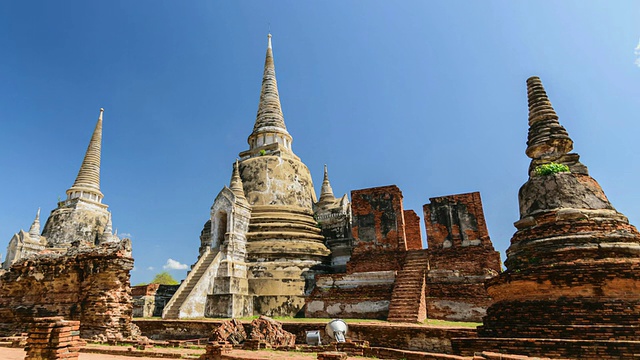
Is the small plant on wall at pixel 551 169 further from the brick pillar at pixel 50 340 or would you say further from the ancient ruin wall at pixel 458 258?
the brick pillar at pixel 50 340

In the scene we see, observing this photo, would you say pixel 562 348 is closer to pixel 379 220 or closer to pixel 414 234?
pixel 379 220

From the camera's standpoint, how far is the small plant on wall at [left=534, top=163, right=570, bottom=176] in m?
9.74

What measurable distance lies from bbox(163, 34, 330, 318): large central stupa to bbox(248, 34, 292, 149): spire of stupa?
90 mm

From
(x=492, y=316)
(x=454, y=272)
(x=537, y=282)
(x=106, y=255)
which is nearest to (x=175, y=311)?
(x=106, y=255)

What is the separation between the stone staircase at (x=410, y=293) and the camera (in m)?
12.6

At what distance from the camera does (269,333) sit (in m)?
10.8

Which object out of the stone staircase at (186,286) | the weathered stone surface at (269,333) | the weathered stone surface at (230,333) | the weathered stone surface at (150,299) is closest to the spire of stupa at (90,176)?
the weathered stone surface at (150,299)

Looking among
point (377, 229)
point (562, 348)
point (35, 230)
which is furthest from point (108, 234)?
point (562, 348)

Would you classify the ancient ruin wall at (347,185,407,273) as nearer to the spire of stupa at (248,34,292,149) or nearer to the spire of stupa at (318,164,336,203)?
the spire of stupa at (318,164,336,203)

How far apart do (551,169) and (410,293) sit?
606cm

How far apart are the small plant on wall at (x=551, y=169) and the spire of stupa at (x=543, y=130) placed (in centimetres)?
65

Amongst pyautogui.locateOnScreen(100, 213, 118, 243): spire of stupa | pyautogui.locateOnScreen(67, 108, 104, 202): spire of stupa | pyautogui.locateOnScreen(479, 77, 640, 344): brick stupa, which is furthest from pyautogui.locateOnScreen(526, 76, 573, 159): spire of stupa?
pyautogui.locateOnScreen(67, 108, 104, 202): spire of stupa

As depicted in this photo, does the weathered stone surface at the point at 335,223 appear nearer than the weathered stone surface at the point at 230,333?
No

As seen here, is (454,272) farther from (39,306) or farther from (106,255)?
(39,306)
